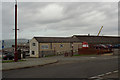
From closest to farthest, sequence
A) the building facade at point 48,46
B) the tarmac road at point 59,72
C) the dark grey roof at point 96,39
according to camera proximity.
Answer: the tarmac road at point 59,72 < the building facade at point 48,46 < the dark grey roof at point 96,39

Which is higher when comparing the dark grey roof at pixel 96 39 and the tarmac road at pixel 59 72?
the dark grey roof at pixel 96 39

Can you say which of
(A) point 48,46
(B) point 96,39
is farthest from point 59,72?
(B) point 96,39

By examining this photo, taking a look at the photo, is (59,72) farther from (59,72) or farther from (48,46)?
(48,46)

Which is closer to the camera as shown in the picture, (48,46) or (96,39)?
(48,46)

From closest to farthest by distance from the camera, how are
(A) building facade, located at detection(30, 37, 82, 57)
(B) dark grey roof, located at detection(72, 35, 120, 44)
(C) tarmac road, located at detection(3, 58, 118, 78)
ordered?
(C) tarmac road, located at detection(3, 58, 118, 78), (A) building facade, located at detection(30, 37, 82, 57), (B) dark grey roof, located at detection(72, 35, 120, 44)

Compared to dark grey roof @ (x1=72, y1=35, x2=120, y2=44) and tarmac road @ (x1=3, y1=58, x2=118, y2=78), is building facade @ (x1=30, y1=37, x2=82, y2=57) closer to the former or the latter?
dark grey roof @ (x1=72, y1=35, x2=120, y2=44)

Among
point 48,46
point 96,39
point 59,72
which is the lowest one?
point 59,72

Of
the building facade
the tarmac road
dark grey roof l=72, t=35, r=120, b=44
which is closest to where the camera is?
the tarmac road

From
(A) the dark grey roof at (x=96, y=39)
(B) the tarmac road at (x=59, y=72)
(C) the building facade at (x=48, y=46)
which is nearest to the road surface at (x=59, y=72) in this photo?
(B) the tarmac road at (x=59, y=72)

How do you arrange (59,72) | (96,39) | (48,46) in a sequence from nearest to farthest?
(59,72)
(48,46)
(96,39)

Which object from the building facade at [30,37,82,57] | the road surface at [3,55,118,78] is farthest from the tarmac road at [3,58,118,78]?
the building facade at [30,37,82,57]

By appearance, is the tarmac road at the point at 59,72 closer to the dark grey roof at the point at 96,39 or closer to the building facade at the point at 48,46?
the building facade at the point at 48,46

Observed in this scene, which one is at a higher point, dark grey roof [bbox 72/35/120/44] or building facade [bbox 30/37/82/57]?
dark grey roof [bbox 72/35/120/44]

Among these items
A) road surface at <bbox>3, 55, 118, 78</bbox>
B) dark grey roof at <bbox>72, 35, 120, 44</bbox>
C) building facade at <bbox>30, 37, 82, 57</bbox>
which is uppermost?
dark grey roof at <bbox>72, 35, 120, 44</bbox>
